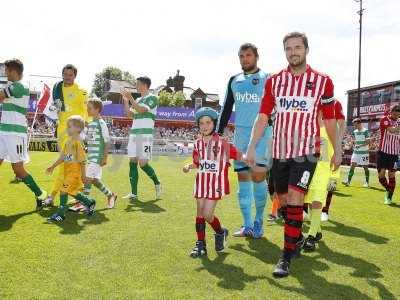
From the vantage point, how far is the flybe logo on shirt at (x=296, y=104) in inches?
171

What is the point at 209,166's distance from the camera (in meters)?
5.08

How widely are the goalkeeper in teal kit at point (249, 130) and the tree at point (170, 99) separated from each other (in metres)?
74.8

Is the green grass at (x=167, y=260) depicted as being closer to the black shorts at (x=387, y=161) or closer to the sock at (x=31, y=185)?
the sock at (x=31, y=185)

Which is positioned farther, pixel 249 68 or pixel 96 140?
pixel 96 140

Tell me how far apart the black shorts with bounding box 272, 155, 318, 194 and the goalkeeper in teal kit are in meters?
1.25

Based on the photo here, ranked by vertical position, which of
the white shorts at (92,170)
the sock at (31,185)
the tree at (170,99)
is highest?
the tree at (170,99)

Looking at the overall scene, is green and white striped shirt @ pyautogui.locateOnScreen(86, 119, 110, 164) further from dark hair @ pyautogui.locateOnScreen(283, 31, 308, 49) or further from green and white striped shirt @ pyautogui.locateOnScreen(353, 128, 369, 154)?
green and white striped shirt @ pyautogui.locateOnScreen(353, 128, 369, 154)

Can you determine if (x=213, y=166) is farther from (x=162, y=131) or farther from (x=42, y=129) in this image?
(x=162, y=131)

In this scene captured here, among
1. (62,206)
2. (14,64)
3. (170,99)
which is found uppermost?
(170,99)

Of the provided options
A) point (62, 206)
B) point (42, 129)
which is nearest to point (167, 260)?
point (62, 206)

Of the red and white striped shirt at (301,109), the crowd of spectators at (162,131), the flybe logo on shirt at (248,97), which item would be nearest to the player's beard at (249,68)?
the flybe logo on shirt at (248,97)

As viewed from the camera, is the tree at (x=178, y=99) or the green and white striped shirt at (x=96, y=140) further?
the tree at (x=178, y=99)

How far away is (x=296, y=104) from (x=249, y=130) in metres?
1.48

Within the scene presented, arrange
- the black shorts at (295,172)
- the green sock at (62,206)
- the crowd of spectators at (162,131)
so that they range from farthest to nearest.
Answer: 1. the crowd of spectators at (162,131)
2. the green sock at (62,206)
3. the black shorts at (295,172)
